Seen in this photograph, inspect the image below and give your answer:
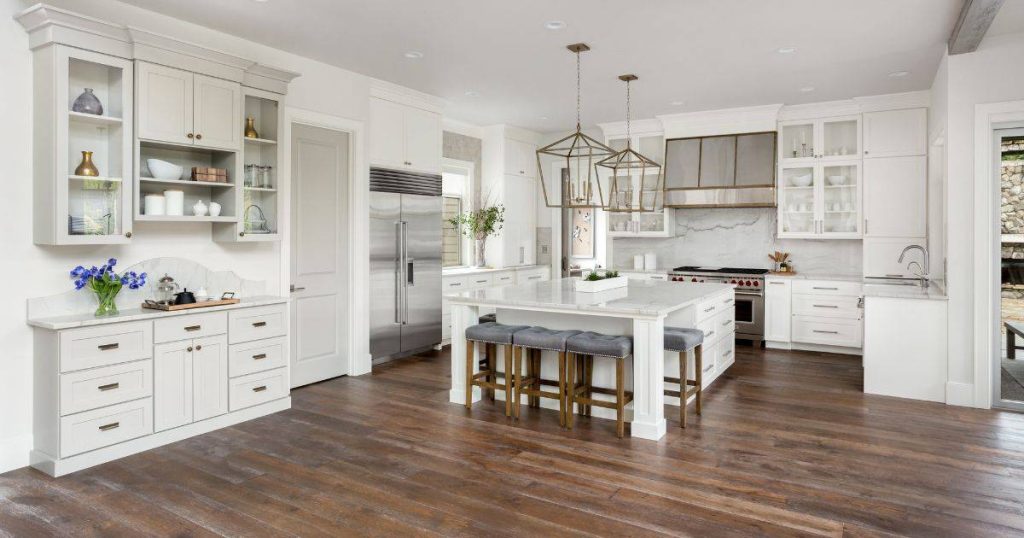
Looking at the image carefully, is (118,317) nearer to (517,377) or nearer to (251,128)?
(251,128)

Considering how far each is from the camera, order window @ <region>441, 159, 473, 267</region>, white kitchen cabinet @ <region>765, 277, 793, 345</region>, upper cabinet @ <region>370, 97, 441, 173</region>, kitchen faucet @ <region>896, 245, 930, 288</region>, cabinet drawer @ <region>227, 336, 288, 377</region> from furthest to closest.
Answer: window @ <region>441, 159, 473, 267</region>, white kitchen cabinet @ <region>765, 277, 793, 345</region>, upper cabinet @ <region>370, 97, 441, 173</region>, kitchen faucet @ <region>896, 245, 930, 288</region>, cabinet drawer @ <region>227, 336, 288, 377</region>

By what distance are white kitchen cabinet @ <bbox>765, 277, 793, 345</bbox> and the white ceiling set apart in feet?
6.65

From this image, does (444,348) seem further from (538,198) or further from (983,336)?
(983,336)

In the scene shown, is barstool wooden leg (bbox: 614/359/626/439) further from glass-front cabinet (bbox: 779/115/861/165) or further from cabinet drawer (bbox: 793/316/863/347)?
glass-front cabinet (bbox: 779/115/861/165)

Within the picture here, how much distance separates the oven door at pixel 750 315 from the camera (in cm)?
716

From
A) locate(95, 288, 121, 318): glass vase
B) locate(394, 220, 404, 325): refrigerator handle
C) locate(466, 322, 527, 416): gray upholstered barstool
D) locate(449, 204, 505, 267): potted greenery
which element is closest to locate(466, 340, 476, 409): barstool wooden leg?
locate(466, 322, 527, 416): gray upholstered barstool

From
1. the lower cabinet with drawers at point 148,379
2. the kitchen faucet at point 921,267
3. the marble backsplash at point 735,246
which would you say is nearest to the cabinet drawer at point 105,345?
the lower cabinet with drawers at point 148,379

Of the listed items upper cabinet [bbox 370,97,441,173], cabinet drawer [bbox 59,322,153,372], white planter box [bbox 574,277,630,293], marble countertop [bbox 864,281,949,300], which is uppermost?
upper cabinet [bbox 370,97,441,173]

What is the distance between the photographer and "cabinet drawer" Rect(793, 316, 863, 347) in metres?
6.76

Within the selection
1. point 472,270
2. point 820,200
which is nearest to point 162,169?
point 472,270

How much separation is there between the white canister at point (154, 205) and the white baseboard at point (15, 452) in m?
1.43

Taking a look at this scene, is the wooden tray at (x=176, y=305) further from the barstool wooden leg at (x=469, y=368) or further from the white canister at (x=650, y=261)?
the white canister at (x=650, y=261)

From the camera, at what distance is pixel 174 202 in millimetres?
4125

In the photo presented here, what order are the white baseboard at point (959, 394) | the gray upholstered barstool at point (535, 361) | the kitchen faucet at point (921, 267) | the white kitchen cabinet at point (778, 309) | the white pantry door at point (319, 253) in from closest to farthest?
the gray upholstered barstool at point (535, 361) < the white baseboard at point (959, 394) < the white pantry door at point (319, 253) < the kitchen faucet at point (921, 267) < the white kitchen cabinet at point (778, 309)
